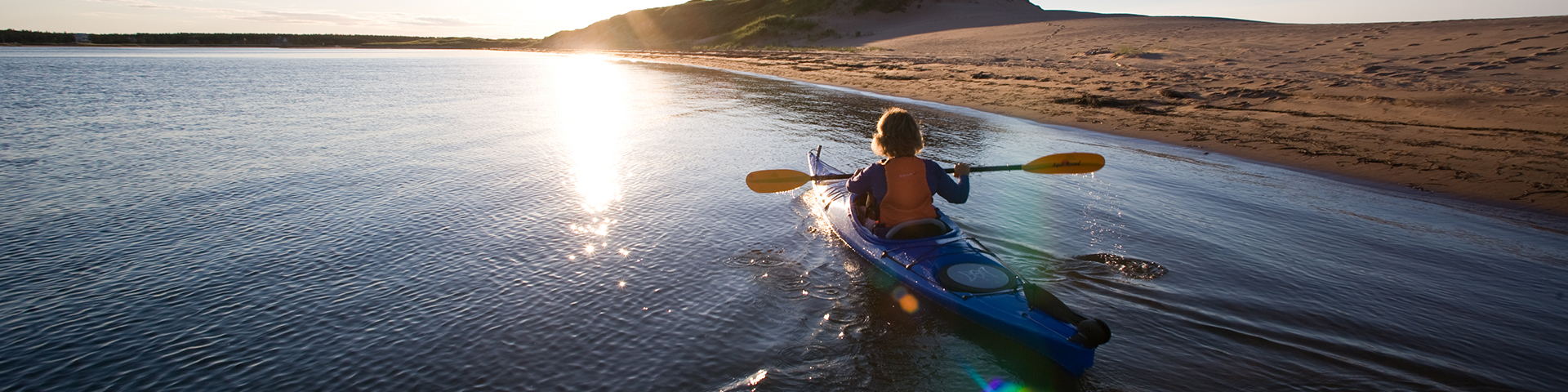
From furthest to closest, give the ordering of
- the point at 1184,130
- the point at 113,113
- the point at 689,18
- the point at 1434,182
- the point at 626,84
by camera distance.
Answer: the point at 689,18, the point at 626,84, the point at 113,113, the point at 1184,130, the point at 1434,182

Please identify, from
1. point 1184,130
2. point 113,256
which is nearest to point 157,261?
point 113,256

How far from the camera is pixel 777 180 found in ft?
20.1

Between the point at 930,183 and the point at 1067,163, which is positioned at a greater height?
the point at 1067,163

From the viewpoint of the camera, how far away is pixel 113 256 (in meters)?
5.07

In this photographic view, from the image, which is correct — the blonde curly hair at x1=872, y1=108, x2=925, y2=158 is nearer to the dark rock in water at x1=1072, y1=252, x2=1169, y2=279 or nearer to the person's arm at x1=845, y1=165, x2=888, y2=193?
the person's arm at x1=845, y1=165, x2=888, y2=193

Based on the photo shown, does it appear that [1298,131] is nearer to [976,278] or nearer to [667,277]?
[976,278]

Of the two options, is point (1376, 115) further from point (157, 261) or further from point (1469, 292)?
point (157, 261)

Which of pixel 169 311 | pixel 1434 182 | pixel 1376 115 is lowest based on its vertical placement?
pixel 169 311

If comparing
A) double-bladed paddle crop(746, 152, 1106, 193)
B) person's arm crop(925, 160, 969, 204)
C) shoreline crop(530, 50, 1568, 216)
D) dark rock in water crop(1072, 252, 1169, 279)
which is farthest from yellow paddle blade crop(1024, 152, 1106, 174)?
shoreline crop(530, 50, 1568, 216)

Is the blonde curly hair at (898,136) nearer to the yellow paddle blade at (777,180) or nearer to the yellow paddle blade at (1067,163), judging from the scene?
the yellow paddle blade at (777,180)

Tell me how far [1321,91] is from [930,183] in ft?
41.1

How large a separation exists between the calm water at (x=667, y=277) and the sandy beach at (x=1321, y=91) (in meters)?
1.30

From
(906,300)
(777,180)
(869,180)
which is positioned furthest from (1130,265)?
(777,180)

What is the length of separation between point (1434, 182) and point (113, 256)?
13.8 meters
